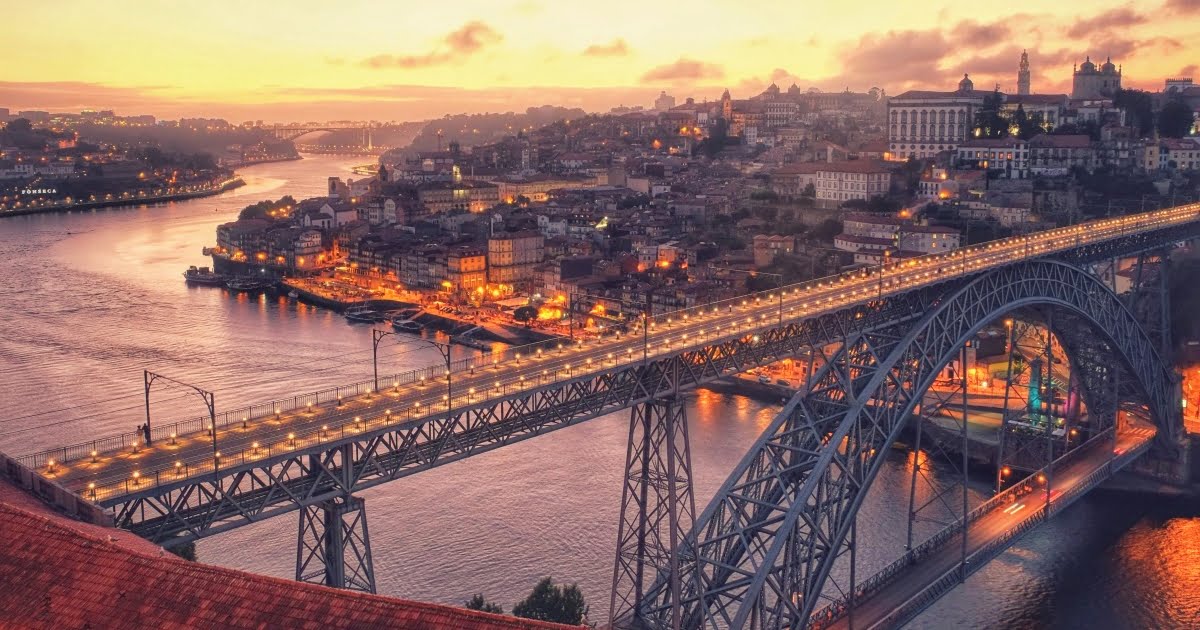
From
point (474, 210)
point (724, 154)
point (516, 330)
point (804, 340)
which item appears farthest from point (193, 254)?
point (804, 340)

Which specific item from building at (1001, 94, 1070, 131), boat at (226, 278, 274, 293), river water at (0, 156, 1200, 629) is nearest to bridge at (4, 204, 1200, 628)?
river water at (0, 156, 1200, 629)

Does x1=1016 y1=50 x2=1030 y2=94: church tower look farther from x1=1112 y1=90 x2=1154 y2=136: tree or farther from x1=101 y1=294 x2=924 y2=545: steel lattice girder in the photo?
x1=101 y1=294 x2=924 y2=545: steel lattice girder

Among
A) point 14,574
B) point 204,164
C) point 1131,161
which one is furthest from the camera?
point 204,164

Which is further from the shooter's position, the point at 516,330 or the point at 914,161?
the point at 914,161

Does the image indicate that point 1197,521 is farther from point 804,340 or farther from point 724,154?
point 724,154

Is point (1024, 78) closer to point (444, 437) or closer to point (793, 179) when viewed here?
point (793, 179)

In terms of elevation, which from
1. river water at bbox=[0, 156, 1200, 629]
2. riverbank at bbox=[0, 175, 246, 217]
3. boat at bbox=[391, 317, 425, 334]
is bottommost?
river water at bbox=[0, 156, 1200, 629]

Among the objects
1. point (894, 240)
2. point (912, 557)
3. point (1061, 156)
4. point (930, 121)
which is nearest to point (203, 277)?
point (894, 240)
